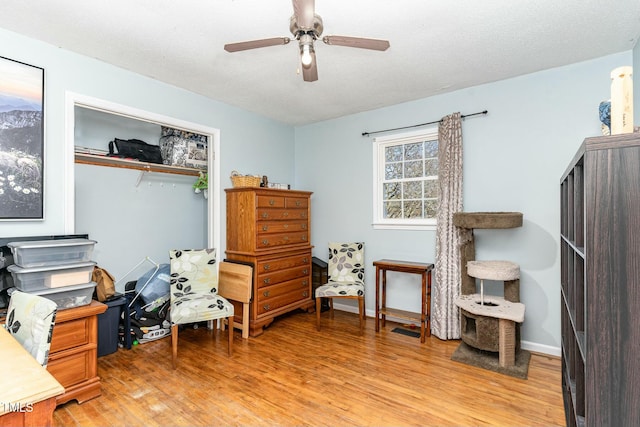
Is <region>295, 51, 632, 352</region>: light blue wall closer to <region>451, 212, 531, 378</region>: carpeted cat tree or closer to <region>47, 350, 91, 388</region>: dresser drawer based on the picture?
<region>451, 212, 531, 378</region>: carpeted cat tree

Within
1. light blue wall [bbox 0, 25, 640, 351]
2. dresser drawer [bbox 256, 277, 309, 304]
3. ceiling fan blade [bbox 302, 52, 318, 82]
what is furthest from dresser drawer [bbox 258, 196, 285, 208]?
ceiling fan blade [bbox 302, 52, 318, 82]

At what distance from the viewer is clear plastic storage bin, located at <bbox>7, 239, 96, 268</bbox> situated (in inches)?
83.9

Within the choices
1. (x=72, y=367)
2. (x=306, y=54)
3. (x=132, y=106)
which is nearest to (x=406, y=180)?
(x=306, y=54)

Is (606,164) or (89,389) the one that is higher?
(606,164)

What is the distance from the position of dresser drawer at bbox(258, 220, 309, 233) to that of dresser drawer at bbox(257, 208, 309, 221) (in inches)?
2.2

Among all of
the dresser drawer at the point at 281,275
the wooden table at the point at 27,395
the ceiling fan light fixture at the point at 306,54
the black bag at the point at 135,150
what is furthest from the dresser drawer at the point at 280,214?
the wooden table at the point at 27,395

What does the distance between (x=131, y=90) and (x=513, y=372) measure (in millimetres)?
4075

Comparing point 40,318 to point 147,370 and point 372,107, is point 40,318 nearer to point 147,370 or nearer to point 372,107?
point 147,370

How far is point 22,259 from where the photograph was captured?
2.13 metres

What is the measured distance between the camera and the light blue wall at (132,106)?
2.46 metres

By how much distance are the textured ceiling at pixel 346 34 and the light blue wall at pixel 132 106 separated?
0.12m

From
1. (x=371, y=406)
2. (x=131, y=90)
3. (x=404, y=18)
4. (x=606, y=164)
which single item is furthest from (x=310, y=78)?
(x=371, y=406)

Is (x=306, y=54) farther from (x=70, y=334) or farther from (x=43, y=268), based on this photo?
(x=70, y=334)

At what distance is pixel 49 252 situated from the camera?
2227mm
